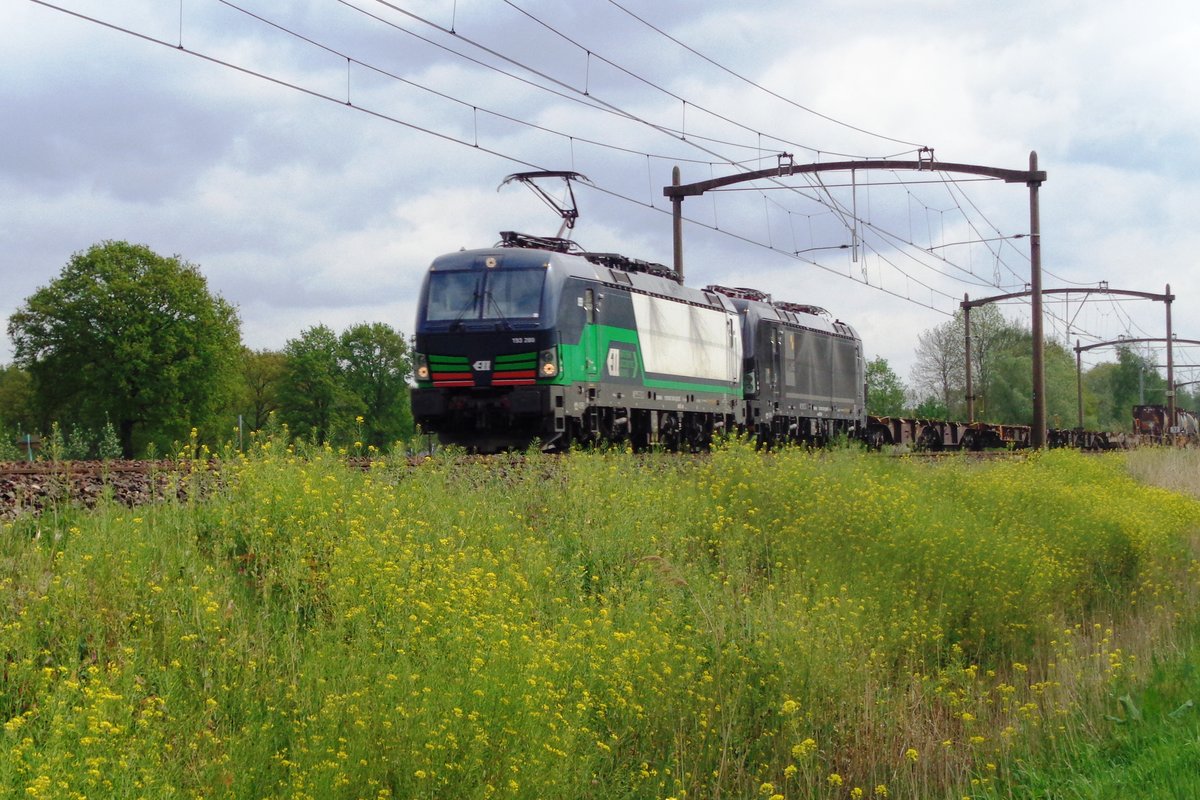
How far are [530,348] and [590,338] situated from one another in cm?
126

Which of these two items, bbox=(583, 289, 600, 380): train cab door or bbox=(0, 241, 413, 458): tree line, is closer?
bbox=(583, 289, 600, 380): train cab door

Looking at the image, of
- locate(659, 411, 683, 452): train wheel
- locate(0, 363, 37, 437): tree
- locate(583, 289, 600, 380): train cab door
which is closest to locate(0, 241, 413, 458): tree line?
locate(0, 363, 37, 437): tree

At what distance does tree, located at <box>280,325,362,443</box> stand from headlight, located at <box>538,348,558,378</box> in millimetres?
45251

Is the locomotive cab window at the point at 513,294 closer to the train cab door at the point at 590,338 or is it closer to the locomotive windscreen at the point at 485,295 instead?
the locomotive windscreen at the point at 485,295

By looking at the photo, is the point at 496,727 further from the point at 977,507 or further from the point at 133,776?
the point at 977,507

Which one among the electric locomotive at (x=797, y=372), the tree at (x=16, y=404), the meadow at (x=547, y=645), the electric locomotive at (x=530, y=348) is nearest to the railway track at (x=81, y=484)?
the meadow at (x=547, y=645)

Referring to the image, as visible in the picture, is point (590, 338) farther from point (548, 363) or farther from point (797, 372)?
point (797, 372)

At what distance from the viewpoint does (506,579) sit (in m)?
8.91

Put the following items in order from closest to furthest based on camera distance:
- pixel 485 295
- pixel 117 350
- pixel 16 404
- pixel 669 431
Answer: pixel 485 295 → pixel 669 431 → pixel 117 350 → pixel 16 404

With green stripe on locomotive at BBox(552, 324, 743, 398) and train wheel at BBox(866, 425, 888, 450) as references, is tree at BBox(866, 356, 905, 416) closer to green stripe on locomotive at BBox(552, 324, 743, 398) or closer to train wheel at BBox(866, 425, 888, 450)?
train wheel at BBox(866, 425, 888, 450)

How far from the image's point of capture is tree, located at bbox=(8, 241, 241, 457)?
44.4 metres

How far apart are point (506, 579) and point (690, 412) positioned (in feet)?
45.3

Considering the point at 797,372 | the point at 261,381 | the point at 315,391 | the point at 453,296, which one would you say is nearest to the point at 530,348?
the point at 453,296

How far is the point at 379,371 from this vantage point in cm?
6719
